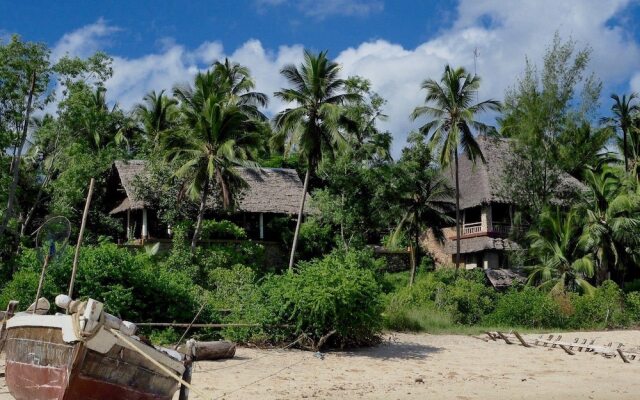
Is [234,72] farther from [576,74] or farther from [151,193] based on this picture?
[576,74]

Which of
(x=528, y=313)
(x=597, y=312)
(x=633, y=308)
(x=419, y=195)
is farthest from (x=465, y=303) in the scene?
(x=419, y=195)

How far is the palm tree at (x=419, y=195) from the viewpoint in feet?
106

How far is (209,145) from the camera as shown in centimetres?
2842

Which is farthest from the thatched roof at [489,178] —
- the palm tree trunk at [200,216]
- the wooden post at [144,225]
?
the wooden post at [144,225]

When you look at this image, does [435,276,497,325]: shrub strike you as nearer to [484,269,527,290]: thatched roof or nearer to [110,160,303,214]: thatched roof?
[484,269,527,290]: thatched roof

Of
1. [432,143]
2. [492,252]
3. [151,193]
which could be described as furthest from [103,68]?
[492,252]

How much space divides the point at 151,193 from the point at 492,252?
16.4 metres

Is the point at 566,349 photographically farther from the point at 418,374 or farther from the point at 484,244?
the point at 484,244

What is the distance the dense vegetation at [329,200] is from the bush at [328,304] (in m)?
0.05

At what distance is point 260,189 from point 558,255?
13716 millimetres

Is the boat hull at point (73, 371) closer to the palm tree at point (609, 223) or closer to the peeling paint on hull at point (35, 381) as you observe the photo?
the peeling paint on hull at point (35, 381)

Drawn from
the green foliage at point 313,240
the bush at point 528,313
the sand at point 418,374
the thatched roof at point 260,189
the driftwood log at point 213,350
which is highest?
the thatched roof at point 260,189

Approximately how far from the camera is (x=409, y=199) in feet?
107

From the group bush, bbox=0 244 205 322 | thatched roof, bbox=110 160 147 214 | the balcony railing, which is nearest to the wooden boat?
bush, bbox=0 244 205 322
